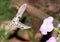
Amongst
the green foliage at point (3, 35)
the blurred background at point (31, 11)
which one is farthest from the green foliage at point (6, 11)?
the green foliage at point (3, 35)

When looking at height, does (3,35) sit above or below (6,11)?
below

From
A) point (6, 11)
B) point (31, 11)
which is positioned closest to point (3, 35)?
point (6, 11)

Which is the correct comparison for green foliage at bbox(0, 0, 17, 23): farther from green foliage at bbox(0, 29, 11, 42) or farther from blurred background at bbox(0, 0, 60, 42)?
green foliage at bbox(0, 29, 11, 42)

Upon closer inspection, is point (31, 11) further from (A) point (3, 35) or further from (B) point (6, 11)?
(A) point (3, 35)

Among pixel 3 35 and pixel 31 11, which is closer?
pixel 3 35

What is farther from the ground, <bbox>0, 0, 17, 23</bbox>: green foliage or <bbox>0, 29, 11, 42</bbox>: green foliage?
<bbox>0, 0, 17, 23</bbox>: green foliage

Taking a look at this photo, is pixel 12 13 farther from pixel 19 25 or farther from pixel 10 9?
pixel 19 25

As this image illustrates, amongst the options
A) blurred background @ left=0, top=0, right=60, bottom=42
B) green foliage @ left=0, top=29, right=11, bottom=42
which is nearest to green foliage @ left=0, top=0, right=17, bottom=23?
blurred background @ left=0, top=0, right=60, bottom=42

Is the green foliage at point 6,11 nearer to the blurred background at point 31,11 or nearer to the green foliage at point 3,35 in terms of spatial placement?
the blurred background at point 31,11

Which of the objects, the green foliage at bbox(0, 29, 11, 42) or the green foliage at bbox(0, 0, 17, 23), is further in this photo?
the green foliage at bbox(0, 0, 17, 23)

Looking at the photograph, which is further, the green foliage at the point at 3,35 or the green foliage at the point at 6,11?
the green foliage at the point at 6,11

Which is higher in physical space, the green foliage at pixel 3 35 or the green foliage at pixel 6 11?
the green foliage at pixel 6 11
